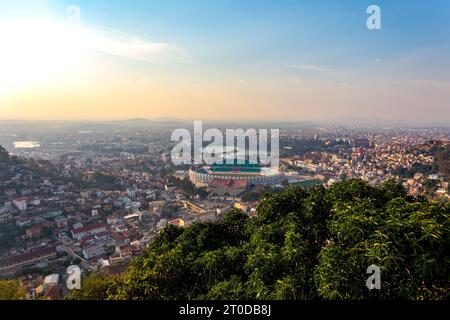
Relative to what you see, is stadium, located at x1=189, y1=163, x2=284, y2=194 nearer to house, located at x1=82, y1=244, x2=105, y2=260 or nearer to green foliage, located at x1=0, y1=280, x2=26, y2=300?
house, located at x1=82, y1=244, x2=105, y2=260

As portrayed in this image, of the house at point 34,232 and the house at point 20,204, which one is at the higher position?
the house at point 20,204

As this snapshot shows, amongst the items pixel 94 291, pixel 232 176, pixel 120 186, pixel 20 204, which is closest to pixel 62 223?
pixel 20 204

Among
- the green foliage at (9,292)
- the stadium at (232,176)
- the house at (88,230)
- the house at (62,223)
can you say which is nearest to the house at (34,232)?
the house at (62,223)

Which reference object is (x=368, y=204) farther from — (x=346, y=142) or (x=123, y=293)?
(x=346, y=142)

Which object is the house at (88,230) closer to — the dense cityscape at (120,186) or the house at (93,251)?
the dense cityscape at (120,186)

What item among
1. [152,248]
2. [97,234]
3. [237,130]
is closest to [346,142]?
[237,130]

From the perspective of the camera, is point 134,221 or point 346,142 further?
point 346,142

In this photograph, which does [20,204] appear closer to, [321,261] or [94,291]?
[94,291]
